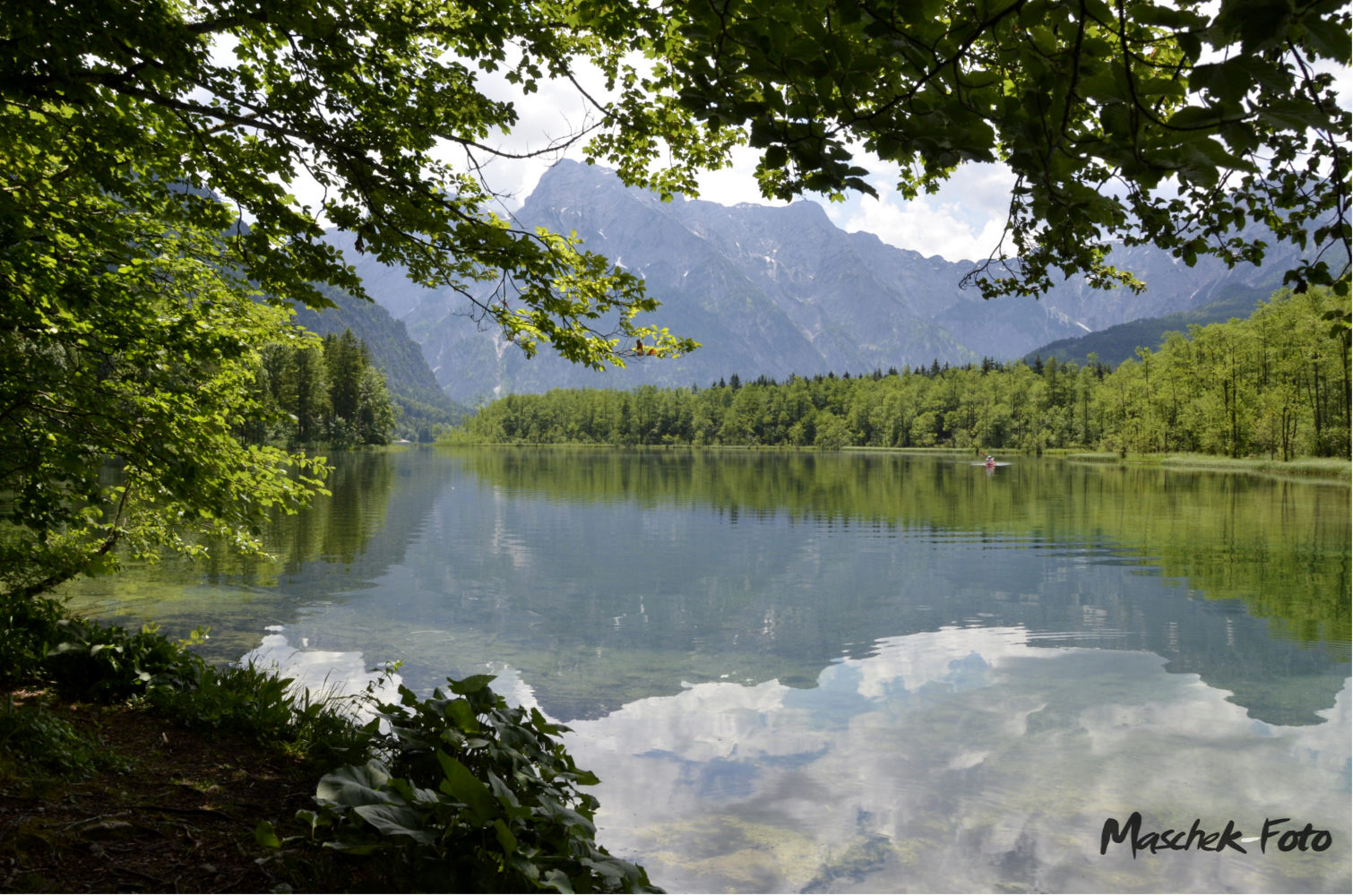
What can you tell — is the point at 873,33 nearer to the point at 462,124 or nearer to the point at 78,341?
the point at 462,124

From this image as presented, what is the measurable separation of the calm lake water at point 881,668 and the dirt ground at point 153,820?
3256 millimetres

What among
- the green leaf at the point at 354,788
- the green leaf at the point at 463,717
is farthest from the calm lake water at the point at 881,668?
the green leaf at the point at 354,788

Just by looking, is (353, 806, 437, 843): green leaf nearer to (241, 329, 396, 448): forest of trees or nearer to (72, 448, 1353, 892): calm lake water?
(72, 448, 1353, 892): calm lake water

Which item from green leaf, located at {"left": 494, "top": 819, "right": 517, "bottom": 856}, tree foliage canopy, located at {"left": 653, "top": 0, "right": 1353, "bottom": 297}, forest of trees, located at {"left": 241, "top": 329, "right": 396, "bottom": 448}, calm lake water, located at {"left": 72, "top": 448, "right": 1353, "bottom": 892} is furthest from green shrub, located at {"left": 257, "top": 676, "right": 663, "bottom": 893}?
forest of trees, located at {"left": 241, "top": 329, "right": 396, "bottom": 448}

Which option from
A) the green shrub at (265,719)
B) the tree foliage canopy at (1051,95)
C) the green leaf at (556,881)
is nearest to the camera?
the tree foliage canopy at (1051,95)

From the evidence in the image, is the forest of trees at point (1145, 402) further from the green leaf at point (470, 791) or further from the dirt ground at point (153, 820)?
the dirt ground at point (153, 820)

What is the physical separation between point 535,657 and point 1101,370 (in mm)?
157200

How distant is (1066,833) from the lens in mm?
7082

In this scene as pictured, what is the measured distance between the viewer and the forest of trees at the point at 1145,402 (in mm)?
65438

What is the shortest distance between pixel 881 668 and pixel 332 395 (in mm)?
111260

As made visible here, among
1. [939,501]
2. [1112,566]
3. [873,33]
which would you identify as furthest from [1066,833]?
[939,501]

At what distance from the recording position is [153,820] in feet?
14.9

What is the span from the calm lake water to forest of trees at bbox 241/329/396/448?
6735 cm

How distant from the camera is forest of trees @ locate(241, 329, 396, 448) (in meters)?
91.3
